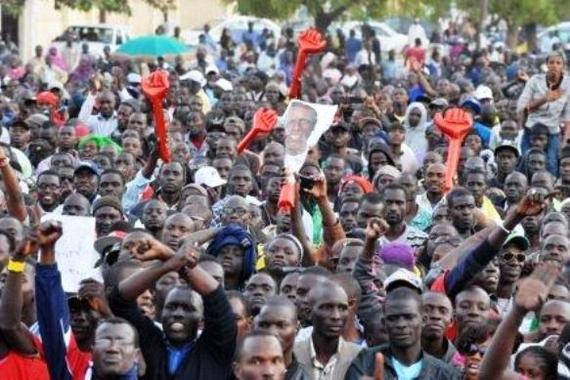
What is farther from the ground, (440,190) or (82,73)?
(440,190)

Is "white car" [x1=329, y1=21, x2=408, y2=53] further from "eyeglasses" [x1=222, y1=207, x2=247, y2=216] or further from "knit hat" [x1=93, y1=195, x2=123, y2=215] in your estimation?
"eyeglasses" [x1=222, y1=207, x2=247, y2=216]

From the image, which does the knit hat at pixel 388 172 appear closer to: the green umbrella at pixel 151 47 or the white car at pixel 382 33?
the green umbrella at pixel 151 47

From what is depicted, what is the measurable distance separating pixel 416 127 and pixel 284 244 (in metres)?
7.96

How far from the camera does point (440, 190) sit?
1362cm

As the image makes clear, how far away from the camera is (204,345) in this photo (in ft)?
26.8

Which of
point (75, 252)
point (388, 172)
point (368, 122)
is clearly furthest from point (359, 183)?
point (368, 122)

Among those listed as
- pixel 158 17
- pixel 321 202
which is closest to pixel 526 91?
pixel 321 202

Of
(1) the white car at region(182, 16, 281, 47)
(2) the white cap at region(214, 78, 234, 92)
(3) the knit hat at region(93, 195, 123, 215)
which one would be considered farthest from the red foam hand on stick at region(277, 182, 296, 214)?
(1) the white car at region(182, 16, 281, 47)

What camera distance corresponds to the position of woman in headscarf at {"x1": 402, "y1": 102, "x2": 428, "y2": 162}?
17.9m

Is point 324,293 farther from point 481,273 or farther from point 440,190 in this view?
point 440,190

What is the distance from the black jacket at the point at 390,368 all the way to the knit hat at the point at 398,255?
6.94ft

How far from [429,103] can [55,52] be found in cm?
1221

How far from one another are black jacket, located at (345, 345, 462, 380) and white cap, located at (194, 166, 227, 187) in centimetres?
571

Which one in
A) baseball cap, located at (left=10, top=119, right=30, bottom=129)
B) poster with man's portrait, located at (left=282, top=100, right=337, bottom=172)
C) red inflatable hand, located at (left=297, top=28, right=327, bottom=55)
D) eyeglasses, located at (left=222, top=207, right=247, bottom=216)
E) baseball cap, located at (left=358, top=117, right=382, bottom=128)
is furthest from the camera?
baseball cap, located at (left=358, top=117, right=382, bottom=128)
